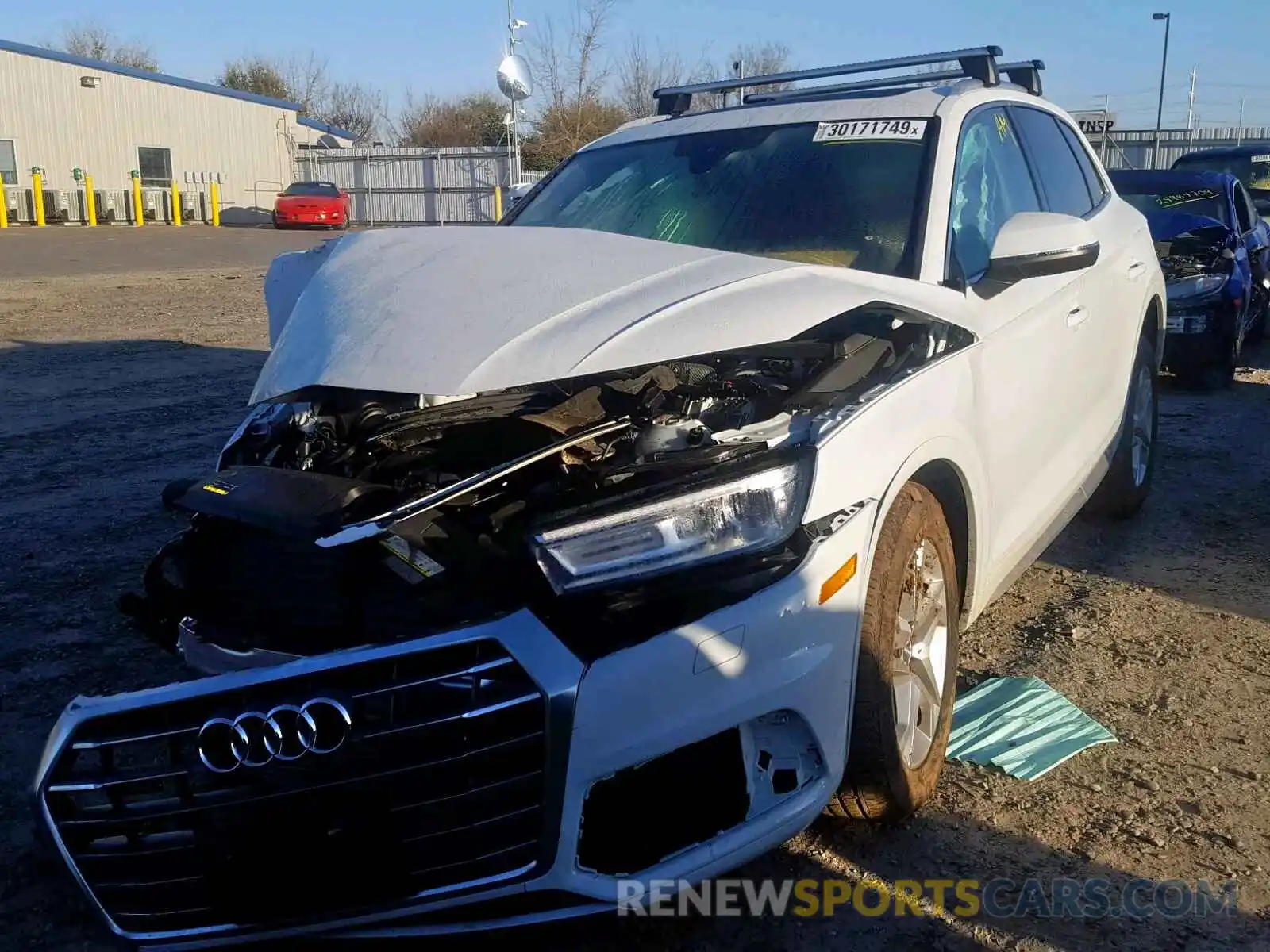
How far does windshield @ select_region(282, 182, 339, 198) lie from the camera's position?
3275 centimetres

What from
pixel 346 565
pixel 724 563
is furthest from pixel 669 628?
→ pixel 346 565

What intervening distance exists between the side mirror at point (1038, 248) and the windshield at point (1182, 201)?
21.7ft

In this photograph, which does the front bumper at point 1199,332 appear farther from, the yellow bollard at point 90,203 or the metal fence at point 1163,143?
the yellow bollard at point 90,203

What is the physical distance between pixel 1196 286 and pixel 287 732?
808cm

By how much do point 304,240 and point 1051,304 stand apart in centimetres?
2718

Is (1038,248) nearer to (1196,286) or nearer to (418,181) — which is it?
(1196,286)

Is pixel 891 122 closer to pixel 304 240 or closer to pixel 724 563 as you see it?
pixel 724 563

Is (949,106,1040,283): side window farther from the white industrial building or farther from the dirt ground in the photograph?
the white industrial building

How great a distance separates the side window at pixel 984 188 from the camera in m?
3.40

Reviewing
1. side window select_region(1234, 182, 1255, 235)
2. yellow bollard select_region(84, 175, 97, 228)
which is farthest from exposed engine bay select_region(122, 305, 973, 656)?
yellow bollard select_region(84, 175, 97, 228)

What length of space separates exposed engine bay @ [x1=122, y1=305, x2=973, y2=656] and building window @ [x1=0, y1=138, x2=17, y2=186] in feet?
121

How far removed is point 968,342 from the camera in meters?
→ 3.04

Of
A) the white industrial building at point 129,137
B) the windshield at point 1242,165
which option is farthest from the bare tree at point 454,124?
the windshield at point 1242,165

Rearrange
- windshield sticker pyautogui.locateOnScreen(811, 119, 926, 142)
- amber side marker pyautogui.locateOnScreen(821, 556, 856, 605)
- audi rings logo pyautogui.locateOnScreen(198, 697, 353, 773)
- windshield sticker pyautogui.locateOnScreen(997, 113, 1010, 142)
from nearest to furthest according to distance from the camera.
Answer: audi rings logo pyautogui.locateOnScreen(198, 697, 353, 773)
amber side marker pyautogui.locateOnScreen(821, 556, 856, 605)
windshield sticker pyautogui.locateOnScreen(811, 119, 926, 142)
windshield sticker pyautogui.locateOnScreen(997, 113, 1010, 142)
